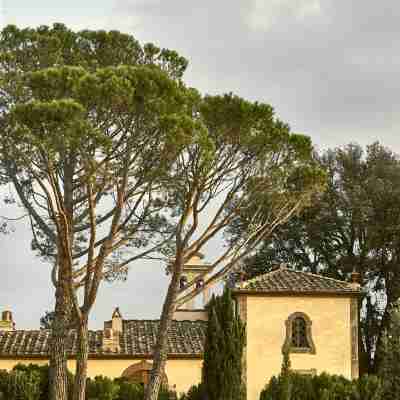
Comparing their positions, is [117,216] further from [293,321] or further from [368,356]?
[368,356]

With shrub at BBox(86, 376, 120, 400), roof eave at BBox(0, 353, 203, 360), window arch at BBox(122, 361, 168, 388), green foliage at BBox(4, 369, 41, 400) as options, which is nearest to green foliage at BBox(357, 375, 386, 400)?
roof eave at BBox(0, 353, 203, 360)

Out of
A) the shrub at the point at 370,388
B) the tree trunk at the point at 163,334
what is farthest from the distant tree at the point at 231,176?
the shrub at the point at 370,388

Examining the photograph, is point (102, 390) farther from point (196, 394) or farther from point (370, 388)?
point (370, 388)

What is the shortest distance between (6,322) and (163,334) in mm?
12874

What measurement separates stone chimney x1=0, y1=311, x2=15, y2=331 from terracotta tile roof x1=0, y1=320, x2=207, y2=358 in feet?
3.72

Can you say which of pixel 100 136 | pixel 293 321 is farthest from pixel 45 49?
pixel 293 321

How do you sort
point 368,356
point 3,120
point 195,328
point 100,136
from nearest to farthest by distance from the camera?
point 100,136 → point 3,120 → point 195,328 → point 368,356

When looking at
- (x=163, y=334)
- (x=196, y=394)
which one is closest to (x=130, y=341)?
(x=196, y=394)

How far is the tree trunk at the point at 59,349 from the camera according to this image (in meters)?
25.1

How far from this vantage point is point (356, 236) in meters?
43.8

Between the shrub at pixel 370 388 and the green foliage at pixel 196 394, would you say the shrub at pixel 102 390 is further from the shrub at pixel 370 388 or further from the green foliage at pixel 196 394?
the shrub at pixel 370 388

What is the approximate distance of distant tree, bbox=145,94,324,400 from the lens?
24000 mm

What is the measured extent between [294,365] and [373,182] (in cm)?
1249

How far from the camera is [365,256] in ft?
142
